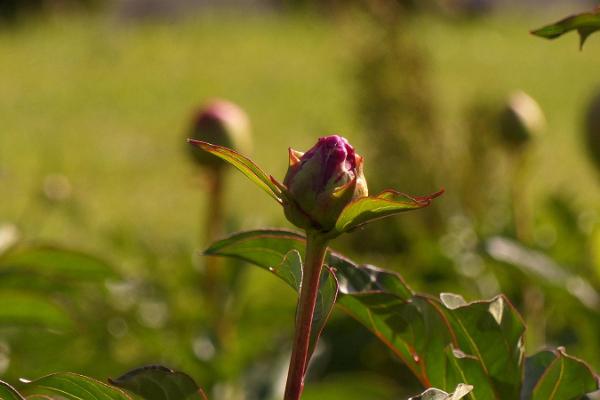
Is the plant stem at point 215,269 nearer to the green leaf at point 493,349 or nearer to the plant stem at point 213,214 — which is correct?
the plant stem at point 213,214

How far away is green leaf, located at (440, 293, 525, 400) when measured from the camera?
1.80 feet

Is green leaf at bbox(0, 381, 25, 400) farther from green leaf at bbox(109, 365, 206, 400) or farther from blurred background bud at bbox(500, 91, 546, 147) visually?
blurred background bud at bbox(500, 91, 546, 147)

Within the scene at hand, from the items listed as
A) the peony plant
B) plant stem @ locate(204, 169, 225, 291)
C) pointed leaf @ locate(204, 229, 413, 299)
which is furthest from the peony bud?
the peony plant

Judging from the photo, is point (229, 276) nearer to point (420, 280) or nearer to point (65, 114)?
point (420, 280)

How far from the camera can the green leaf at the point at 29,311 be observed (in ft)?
2.85

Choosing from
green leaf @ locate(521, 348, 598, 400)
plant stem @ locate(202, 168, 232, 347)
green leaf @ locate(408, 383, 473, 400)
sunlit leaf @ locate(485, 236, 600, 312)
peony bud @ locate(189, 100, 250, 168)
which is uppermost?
Answer: green leaf @ locate(408, 383, 473, 400)

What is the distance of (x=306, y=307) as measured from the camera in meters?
0.45

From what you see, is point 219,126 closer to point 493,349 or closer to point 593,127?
point 593,127

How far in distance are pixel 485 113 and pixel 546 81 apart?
397cm

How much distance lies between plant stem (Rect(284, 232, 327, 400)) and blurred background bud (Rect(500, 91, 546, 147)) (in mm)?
819

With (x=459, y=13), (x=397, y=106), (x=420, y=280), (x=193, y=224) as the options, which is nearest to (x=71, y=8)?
(x=459, y=13)

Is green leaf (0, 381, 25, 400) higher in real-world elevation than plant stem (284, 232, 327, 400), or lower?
lower

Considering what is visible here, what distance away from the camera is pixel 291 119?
5.18 metres

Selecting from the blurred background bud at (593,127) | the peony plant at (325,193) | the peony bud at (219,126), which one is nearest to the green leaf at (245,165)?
the peony plant at (325,193)
